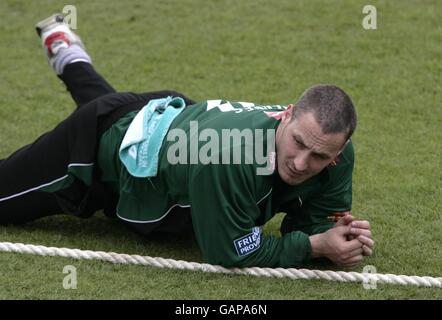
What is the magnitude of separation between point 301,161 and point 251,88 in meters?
2.51

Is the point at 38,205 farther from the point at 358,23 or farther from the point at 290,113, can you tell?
the point at 358,23

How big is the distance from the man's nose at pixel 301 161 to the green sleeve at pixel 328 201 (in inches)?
13.4

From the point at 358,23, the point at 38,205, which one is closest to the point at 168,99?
the point at 38,205

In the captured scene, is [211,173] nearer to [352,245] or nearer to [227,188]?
[227,188]

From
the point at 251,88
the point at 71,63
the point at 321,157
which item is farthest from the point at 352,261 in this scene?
the point at 251,88

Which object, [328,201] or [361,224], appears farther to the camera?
[328,201]

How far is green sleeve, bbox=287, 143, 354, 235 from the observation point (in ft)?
11.1

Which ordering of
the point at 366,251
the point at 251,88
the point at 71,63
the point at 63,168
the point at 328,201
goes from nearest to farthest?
the point at 366,251 < the point at 328,201 < the point at 63,168 < the point at 71,63 < the point at 251,88

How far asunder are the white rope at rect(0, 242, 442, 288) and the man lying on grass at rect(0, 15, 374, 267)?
41 millimetres

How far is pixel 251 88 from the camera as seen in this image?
5.52m

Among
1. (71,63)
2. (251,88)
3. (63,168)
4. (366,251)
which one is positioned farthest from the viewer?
(251,88)

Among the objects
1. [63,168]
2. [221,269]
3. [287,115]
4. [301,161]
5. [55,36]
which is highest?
[55,36]

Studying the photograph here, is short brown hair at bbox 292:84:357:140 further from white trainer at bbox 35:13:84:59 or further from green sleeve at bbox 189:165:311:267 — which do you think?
white trainer at bbox 35:13:84:59

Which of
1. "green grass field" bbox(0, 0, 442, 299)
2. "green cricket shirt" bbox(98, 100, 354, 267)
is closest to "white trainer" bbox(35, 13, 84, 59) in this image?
"green grass field" bbox(0, 0, 442, 299)
